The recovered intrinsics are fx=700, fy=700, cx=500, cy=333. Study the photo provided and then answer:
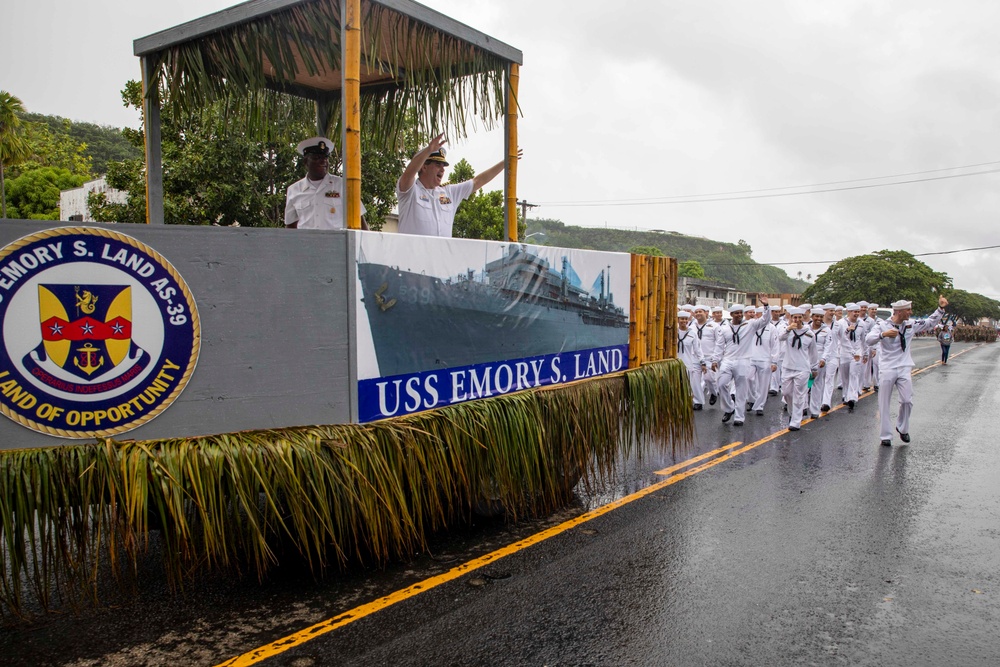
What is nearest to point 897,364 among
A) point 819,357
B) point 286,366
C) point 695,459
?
point 819,357

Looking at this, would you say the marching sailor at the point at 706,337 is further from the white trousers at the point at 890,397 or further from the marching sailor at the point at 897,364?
the white trousers at the point at 890,397

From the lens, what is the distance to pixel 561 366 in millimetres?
5012

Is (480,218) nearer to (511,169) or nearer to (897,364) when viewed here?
(897,364)

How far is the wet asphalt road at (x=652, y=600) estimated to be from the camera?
3143 millimetres

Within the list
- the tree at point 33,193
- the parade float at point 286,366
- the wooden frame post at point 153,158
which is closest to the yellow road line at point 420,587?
the parade float at point 286,366

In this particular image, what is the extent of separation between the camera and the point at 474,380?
14.2 feet

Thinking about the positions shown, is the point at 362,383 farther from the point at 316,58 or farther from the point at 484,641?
the point at 316,58

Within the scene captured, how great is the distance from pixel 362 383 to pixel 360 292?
475 millimetres

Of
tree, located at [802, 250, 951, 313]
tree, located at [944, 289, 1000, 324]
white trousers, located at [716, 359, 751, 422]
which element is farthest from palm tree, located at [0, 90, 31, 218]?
tree, located at [944, 289, 1000, 324]

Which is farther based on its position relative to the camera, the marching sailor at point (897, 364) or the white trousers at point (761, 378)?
the white trousers at point (761, 378)

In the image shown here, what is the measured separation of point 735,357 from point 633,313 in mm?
5414

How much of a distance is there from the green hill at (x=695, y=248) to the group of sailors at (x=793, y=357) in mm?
99842

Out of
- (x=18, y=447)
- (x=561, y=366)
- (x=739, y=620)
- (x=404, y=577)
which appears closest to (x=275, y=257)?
(x=18, y=447)

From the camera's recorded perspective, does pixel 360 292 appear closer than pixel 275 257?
No
